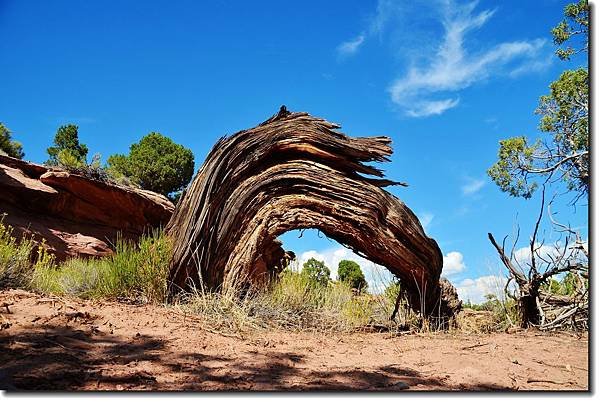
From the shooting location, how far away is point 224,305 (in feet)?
15.8

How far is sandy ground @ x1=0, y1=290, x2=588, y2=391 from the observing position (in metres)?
2.76

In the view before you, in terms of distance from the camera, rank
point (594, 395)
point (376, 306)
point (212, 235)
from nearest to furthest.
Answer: point (594, 395) < point (212, 235) < point (376, 306)

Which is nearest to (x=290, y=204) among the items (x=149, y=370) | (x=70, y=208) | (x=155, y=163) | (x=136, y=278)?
(x=136, y=278)

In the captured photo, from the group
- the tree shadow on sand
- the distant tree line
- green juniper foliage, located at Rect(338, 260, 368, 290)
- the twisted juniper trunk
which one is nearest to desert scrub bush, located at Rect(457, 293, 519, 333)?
the twisted juniper trunk

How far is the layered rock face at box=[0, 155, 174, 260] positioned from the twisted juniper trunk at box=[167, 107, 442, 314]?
737 cm

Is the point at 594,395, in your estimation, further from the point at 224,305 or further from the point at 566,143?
the point at 566,143

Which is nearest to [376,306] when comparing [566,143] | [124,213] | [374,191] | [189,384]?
[374,191]

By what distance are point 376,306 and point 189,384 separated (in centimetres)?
468

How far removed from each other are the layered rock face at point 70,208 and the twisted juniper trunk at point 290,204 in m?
7.37

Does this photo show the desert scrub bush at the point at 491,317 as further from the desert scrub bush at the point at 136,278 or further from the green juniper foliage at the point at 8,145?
the green juniper foliage at the point at 8,145

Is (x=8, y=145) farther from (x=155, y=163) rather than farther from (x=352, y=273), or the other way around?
(x=352, y=273)

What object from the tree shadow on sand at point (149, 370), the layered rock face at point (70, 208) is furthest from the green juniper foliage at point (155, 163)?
the tree shadow on sand at point (149, 370)

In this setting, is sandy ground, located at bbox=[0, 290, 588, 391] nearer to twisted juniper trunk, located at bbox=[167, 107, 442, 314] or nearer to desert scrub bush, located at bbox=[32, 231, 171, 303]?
desert scrub bush, located at bbox=[32, 231, 171, 303]

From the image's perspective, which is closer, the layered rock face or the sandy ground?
the sandy ground
